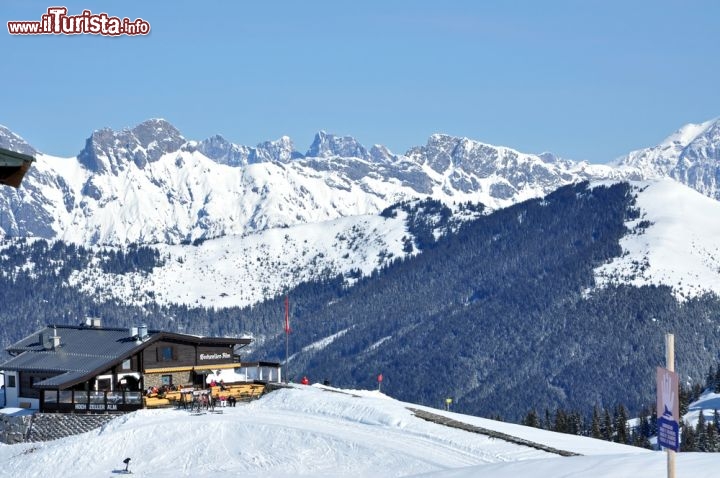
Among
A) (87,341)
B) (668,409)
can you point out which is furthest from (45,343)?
(668,409)

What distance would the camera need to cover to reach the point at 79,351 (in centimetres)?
8781

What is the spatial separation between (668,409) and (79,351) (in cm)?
7305

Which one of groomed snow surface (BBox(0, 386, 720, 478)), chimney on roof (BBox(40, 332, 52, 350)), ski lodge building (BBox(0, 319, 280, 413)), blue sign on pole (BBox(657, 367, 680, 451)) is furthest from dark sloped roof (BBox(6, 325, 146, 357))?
blue sign on pole (BBox(657, 367, 680, 451))

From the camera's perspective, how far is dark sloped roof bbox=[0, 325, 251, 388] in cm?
8188

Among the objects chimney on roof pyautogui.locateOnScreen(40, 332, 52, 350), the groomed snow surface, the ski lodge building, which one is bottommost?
the groomed snow surface

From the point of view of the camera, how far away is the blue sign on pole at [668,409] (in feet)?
64.7

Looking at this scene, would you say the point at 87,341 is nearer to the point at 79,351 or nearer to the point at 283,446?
the point at 79,351

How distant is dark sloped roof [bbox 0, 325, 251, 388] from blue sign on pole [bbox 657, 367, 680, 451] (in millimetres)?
62936

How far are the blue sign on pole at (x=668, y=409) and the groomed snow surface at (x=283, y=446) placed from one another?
35032 mm

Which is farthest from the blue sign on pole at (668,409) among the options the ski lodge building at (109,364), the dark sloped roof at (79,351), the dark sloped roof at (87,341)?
the dark sloped roof at (87,341)

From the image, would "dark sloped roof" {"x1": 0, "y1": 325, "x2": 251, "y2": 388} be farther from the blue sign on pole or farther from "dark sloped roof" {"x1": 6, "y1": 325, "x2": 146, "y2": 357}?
the blue sign on pole

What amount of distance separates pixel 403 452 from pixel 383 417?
8768 mm

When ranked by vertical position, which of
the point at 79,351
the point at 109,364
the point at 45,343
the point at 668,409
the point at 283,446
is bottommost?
the point at 283,446

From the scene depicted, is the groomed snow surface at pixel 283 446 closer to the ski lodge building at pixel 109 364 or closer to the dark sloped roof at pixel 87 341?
the ski lodge building at pixel 109 364
